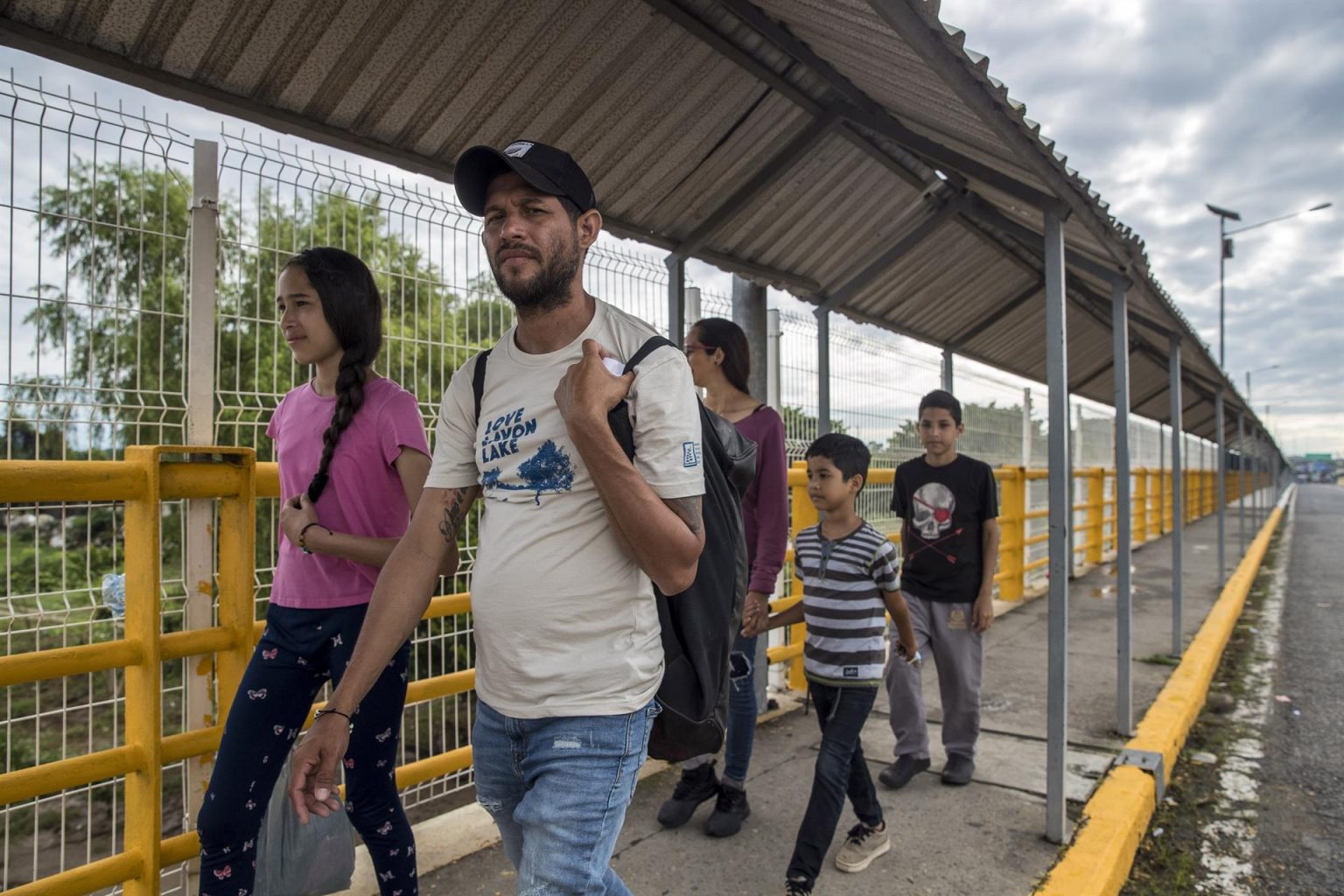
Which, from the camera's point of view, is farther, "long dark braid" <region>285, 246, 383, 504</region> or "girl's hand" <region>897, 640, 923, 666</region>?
"girl's hand" <region>897, 640, 923, 666</region>

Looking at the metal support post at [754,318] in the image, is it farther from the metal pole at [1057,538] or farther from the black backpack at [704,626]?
the black backpack at [704,626]

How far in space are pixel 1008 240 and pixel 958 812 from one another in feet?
11.3

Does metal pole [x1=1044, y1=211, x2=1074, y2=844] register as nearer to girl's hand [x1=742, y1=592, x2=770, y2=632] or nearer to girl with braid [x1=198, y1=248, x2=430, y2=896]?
girl's hand [x1=742, y1=592, x2=770, y2=632]

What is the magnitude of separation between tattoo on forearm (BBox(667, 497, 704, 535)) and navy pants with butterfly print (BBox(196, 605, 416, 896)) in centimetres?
97

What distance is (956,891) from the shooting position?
3023 mm

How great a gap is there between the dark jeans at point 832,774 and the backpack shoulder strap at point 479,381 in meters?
1.67

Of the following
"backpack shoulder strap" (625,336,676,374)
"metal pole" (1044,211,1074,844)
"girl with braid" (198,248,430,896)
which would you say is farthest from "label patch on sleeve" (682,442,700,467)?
"metal pole" (1044,211,1074,844)

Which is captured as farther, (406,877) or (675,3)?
(675,3)

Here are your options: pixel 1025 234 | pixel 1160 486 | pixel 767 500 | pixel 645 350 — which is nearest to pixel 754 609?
pixel 767 500

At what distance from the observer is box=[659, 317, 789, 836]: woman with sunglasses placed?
3359 mm

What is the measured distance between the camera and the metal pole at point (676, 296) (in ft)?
13.8

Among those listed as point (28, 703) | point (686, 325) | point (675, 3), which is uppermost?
point (675, 3)

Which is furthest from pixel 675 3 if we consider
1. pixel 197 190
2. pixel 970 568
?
pixel 970 568

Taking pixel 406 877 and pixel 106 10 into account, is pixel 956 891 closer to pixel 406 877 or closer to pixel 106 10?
pixel 406 877
